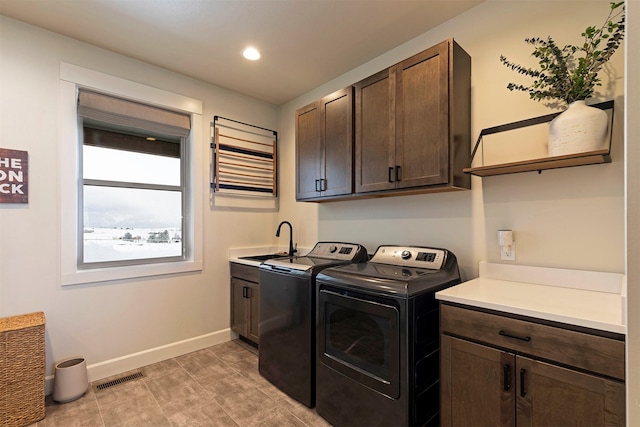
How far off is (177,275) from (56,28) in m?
2.17

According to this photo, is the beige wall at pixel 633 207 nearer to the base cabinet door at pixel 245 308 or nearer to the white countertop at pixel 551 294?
the white countertop at pixel 551 294

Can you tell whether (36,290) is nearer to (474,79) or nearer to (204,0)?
(204,0)

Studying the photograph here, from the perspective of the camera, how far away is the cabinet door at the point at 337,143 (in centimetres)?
242

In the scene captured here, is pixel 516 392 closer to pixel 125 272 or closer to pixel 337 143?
pixel 337 143

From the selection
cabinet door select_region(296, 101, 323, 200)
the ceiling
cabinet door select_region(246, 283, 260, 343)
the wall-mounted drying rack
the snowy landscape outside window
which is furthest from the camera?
the wall-mounted drying rack

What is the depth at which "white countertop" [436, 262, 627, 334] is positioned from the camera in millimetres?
1179

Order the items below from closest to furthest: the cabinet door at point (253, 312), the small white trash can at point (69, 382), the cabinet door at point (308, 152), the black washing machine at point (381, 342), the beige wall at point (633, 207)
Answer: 1. the beige wall at point (633, 207)
2. the black washing machine at point (381, 342)
3. the small white trash can at point (69, 382)
4. the cabinet door at point (308, 152)
5. the cabinet door at point (253, 312)

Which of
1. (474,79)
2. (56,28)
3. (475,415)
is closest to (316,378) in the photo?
(475,415)

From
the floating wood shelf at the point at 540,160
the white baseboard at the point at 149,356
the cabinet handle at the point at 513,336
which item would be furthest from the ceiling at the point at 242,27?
the white baseboard at the point at 149,356

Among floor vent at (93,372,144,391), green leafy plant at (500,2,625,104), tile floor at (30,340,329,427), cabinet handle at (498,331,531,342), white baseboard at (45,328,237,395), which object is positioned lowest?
floor vent at (93,372,144,391)

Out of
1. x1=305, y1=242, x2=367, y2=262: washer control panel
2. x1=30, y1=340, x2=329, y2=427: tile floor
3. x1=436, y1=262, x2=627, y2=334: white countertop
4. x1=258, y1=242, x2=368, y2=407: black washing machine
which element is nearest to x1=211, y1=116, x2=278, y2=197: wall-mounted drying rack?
x1=305, y1=242, x2=367, y2=262: washer control panel

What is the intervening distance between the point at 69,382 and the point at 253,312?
4.61 feet

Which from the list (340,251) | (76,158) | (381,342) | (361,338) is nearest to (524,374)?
(381,342)

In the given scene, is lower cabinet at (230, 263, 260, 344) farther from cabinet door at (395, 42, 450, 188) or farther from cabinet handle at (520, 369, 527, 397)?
cabinet handle at (520, 369, 527, 397)
